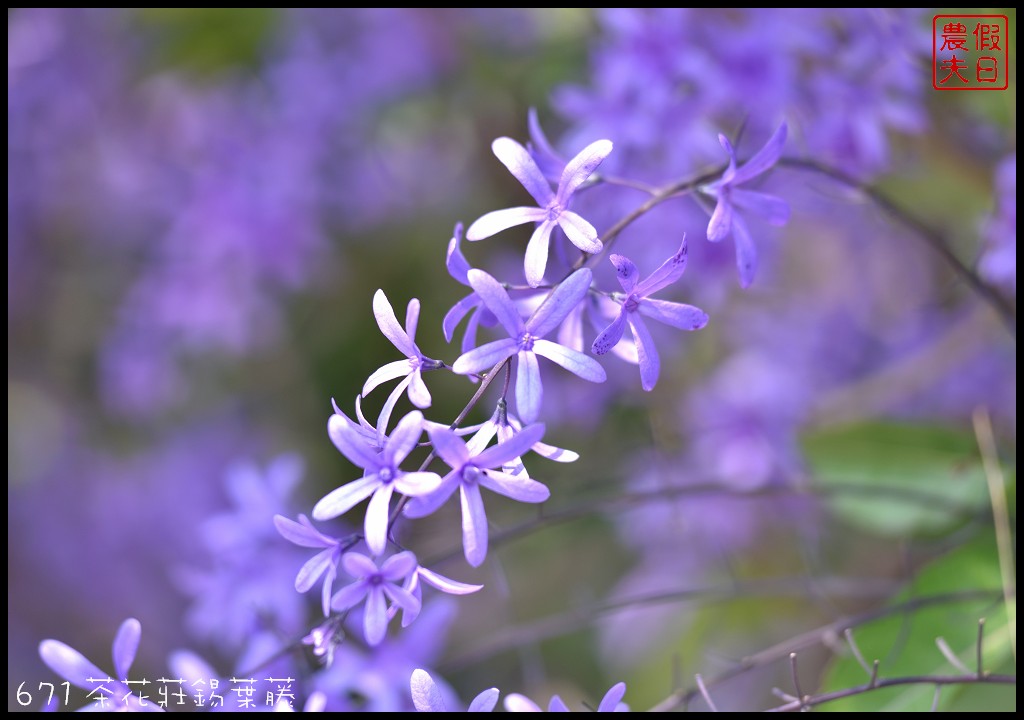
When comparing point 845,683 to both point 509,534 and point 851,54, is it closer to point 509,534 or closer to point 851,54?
point 509,534

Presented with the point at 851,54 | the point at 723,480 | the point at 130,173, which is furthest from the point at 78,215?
the point at 851,54

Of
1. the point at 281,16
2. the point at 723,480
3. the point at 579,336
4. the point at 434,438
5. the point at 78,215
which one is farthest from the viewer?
the point at 78,215

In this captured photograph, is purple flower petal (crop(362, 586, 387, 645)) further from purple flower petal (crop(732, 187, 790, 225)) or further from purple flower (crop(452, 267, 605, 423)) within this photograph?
purple flower petal (crop(732, 187, 790, 225))

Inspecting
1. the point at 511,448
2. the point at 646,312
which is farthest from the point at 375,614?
the point at 646,312

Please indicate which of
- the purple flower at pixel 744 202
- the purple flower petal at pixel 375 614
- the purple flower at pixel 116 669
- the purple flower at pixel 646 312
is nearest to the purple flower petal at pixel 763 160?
the purple flower at pixel 744 202

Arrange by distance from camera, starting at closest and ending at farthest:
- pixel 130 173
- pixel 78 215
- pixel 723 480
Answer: pixel 723 480
pixel 130 173
pixel 78 215

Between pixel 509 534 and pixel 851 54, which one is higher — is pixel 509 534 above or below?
below
